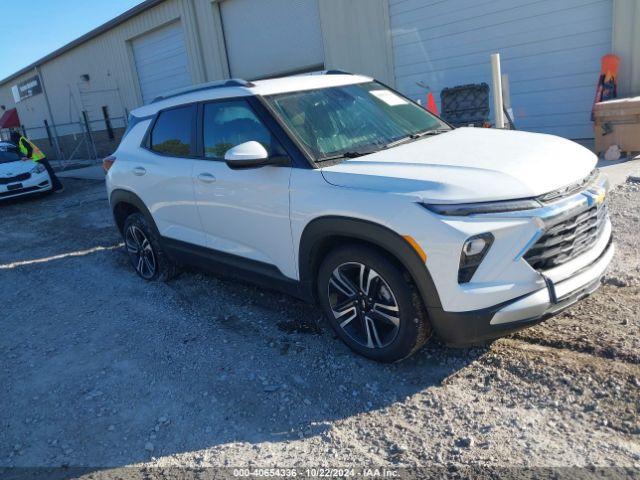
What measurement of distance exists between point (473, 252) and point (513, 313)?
1.29 feet

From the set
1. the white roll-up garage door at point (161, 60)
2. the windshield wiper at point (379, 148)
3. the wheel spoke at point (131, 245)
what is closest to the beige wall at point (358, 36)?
the white roll-up garage door at point (161, 60)

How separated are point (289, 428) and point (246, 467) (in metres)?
0.35

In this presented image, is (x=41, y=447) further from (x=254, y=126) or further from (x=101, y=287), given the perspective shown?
(x=101, y=287)

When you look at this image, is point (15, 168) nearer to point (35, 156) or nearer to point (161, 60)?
point (35, 156)

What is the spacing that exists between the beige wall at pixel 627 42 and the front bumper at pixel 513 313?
709cm

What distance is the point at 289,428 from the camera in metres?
2.99

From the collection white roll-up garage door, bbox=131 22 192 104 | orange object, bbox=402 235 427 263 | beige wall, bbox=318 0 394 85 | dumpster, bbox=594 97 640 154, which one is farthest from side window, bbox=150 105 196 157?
white roll-up garage door, bbox=131 22 192 104

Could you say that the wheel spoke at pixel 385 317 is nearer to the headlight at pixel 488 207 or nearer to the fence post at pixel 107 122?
the headlight at pixel 488 207

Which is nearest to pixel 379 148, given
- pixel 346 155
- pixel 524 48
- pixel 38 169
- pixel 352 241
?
pixel 346 155

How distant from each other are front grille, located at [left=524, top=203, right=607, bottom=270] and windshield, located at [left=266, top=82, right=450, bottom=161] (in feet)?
4.44

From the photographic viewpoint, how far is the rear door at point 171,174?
458 cm

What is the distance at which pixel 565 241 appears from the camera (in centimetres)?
292

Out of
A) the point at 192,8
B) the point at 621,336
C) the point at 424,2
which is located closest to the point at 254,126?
the point at 621,336

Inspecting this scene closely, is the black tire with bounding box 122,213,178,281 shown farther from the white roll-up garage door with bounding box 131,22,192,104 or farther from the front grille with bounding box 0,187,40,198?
the white roll-up garage door with bounding box 131,22,192,104
